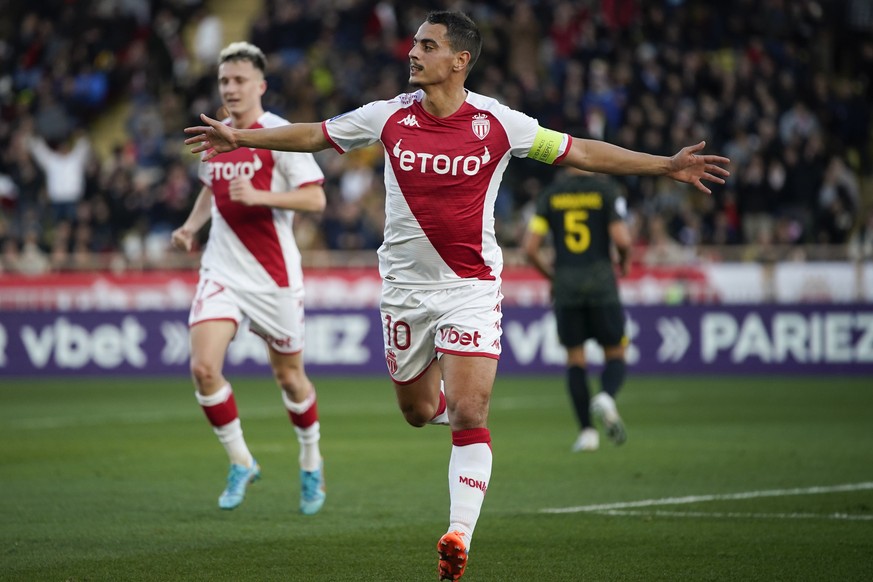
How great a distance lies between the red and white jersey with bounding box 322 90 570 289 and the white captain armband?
0.01 meters

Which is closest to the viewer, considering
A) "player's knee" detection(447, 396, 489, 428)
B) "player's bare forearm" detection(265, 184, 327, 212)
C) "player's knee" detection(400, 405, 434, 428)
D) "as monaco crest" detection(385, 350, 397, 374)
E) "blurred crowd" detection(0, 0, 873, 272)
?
"player's knee" detection(447, 396, 489, 428)

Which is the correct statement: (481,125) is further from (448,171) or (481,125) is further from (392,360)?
(392,360)

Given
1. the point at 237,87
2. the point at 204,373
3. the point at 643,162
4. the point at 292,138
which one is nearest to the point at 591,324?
the point at 237,87

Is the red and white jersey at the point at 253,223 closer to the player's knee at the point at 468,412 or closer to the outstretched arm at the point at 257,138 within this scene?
the outstretched arm at the point at 257,138

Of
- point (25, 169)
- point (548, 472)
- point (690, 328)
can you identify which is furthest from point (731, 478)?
point (25, 169)

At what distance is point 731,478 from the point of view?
980cm

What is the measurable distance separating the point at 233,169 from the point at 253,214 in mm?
307

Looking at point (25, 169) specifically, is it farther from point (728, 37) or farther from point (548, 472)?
point (548, 472)

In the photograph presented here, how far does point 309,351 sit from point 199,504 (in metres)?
12.5

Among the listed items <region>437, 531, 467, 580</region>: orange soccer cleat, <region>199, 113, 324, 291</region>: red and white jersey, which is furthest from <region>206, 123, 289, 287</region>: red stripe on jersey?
<region>437, 531, 467, 580</region>: orange soccer cleat

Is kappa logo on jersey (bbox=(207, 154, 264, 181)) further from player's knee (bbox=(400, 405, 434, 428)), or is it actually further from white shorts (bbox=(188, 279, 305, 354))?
player's knee (bbox=(400, 405, 434, 428))

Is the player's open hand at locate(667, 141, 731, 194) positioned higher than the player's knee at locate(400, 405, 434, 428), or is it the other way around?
the player's open hand at locate(667, 141, 731, 194)

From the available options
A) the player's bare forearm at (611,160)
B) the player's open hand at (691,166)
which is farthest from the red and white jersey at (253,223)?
the player's open hand at (691,166)

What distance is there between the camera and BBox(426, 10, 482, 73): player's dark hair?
6613 mm
